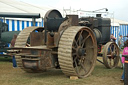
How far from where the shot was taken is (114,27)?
2312 centimetres

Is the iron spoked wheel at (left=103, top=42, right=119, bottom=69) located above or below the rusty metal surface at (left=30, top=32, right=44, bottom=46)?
below

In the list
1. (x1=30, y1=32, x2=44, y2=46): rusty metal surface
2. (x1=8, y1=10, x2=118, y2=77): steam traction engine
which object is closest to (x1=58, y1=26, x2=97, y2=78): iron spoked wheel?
(x1=8, y1=10, x2=118, y2=77): steam traction engine

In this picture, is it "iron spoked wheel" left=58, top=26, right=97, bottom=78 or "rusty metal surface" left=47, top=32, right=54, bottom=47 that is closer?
"iron spoked wheel" left=58, top=26, right=97, bottom=78

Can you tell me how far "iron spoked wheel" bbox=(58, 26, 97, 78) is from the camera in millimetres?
6016

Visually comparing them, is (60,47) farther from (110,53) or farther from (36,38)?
(110,53)

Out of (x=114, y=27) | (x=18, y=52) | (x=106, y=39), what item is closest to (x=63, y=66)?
(x=18, y=52)

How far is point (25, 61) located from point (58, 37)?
110 cm

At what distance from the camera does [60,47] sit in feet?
20.0

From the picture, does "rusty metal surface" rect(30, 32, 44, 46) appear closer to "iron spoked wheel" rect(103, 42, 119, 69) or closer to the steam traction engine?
the steam traction engine

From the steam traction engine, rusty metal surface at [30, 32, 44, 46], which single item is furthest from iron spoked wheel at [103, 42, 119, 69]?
rusty metal surface at [30, 32, 44, 46]

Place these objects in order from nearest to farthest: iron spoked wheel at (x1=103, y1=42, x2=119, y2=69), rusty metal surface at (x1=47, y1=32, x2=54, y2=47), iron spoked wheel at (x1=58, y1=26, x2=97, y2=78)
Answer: iron spoked wheel at (x1=58, y1=26, x2=97, y2=78) → rusty metal surface at (x1=47, y1=32, x2=54, y2=47) → iron spoked wheel at (x1=103, y1=42, x2=119, y2=69)

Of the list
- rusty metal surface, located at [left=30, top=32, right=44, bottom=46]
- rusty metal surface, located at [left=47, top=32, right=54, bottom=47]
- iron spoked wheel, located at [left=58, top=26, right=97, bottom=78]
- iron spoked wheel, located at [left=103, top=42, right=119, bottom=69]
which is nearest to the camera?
iron spoked wheel, located at [left=58, top=26, right=97, bottom=78]

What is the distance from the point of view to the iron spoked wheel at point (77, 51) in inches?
237

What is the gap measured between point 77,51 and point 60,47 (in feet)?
2.30
